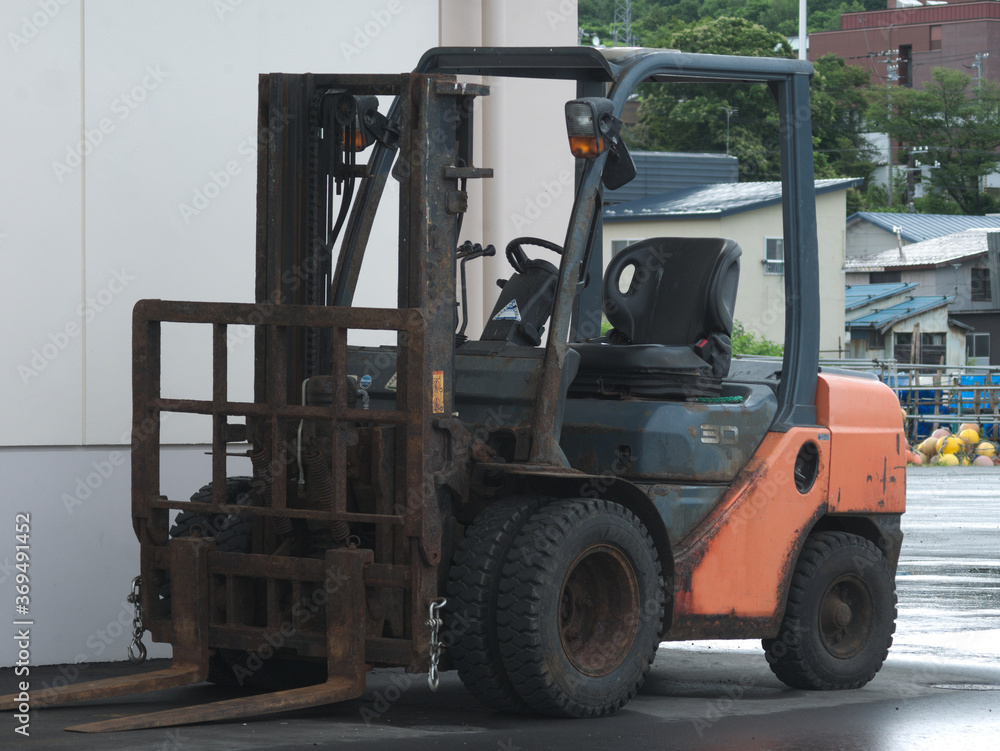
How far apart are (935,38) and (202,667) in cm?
10478

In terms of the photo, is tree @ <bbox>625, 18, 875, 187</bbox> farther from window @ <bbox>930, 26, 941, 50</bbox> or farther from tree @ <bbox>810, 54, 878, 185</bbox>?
window @ <bbox>930, 26, 941, 50</bbox>

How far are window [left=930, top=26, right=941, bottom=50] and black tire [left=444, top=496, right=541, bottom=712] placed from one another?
103820 mm

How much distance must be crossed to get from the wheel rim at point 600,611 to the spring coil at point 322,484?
98cm

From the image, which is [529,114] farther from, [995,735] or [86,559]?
[995,735]

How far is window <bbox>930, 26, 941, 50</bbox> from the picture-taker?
342ft

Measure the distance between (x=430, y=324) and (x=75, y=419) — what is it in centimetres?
306

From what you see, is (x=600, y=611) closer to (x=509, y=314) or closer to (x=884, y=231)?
(x=509, y=314)

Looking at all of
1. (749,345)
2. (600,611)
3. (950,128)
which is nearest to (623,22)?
(950,128)

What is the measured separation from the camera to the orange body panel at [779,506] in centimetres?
734

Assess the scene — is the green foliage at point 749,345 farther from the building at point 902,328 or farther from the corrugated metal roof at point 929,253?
the corrugated metal roof at point 929,253

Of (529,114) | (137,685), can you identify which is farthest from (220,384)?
(529,114)

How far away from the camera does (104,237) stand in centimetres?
897


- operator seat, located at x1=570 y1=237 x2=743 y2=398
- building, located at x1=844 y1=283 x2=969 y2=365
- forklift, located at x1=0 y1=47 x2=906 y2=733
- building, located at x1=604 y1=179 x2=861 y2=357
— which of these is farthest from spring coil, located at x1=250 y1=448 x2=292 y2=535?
building, located at x1=844 y1=283 x2=969 y2=365

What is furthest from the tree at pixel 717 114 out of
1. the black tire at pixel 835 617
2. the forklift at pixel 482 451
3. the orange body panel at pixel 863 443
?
the forklift at pixel 482 451
